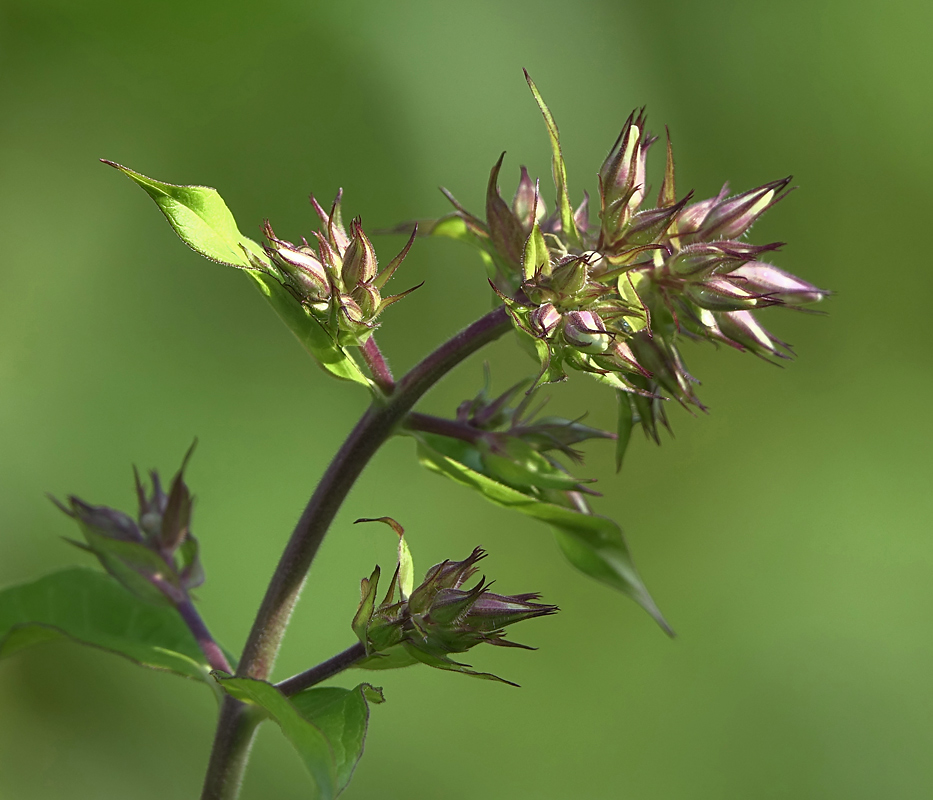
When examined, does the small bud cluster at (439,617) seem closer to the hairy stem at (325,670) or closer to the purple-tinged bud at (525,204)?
the hairy stem at (325,670)

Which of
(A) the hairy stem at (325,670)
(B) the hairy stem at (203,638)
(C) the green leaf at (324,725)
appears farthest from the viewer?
(B) the hairy stem at (203,638)

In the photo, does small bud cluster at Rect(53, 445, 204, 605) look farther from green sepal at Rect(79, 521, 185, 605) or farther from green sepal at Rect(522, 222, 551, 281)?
green sepal at Rect(522, 222, 551, 281)

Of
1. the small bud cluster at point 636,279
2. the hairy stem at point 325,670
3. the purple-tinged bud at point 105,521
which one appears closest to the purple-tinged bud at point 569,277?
the small bud cluster at point 636,279

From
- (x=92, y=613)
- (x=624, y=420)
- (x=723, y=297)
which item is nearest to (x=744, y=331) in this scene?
(x=723, y=297)

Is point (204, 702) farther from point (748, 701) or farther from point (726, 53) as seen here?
point (726, 53)

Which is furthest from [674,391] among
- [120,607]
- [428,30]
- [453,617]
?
[428,30]

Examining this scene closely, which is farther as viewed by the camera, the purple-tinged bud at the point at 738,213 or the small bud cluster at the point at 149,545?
the small bud cluster at the point at 149,545
